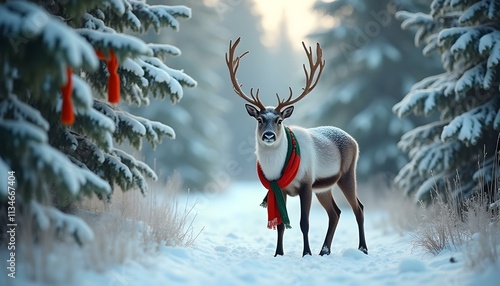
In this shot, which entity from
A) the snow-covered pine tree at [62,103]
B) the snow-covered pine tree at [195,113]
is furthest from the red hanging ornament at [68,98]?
the snow-covered pine tree at [195,113]

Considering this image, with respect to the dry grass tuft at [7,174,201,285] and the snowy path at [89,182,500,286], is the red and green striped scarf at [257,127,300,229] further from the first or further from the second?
the dry grass tuft at [7,174,201,285]

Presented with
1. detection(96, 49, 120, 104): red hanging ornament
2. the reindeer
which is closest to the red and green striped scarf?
the reindeer

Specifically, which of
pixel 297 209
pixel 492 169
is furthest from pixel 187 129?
pixel 492 169

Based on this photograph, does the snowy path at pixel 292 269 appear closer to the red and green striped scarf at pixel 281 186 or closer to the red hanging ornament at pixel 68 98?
the red and green striped scarf at pixel 281 186

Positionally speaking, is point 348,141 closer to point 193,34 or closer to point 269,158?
point 269,158

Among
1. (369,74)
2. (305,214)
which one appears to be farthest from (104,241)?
(369,74)

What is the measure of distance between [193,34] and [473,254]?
14486 millimetres

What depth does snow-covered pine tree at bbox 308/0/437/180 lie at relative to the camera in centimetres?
1157

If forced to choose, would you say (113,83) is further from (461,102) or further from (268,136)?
(461,102)

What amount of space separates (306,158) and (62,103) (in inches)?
115

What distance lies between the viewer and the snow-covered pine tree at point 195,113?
49.2 feet

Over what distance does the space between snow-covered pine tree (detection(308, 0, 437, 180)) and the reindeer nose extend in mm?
6604

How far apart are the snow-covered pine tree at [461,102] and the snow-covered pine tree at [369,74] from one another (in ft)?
13.3

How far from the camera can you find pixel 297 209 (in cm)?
1284
